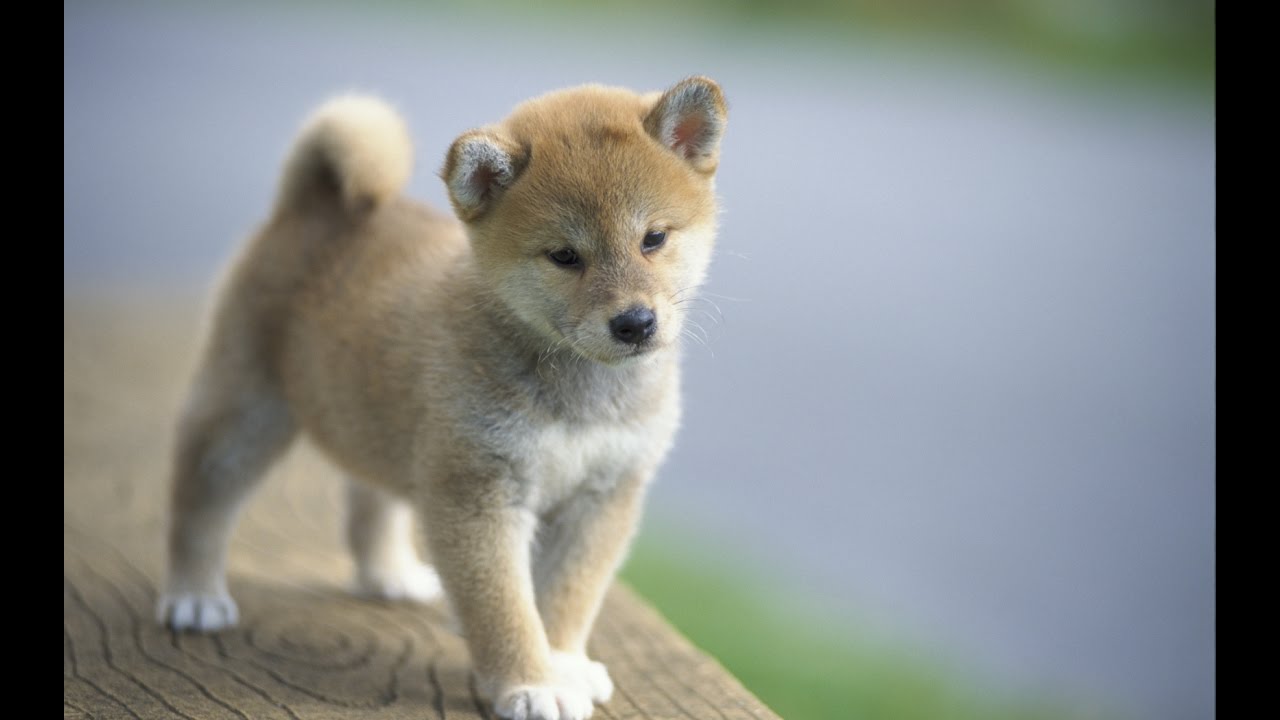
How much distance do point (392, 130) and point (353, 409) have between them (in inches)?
38.1

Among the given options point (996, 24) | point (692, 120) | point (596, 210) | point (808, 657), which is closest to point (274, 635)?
point (596, 210)

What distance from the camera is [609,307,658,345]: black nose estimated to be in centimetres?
292

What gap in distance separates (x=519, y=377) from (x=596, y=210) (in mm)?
477

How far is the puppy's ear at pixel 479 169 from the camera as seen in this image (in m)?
3.00

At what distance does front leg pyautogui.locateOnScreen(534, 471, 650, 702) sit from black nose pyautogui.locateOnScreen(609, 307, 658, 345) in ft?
1.77

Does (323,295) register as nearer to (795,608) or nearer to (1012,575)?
(795,608)

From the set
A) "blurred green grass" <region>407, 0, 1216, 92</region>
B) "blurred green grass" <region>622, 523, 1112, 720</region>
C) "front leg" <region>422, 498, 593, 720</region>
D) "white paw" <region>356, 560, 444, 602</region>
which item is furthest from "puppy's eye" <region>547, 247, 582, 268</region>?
"blurred green grass" <region>407, 0, 1216, 92</region>

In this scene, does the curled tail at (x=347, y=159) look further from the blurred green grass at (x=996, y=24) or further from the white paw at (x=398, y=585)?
the blurred green grass at (x=996, y=24)

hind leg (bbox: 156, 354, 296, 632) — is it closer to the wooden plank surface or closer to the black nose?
the wooden plank surface

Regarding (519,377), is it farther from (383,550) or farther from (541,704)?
(383,550)

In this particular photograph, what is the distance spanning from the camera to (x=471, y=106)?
13.4 meters

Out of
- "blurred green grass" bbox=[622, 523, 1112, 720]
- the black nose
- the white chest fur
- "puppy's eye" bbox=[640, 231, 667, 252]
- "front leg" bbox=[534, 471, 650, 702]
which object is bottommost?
"blurred green grass" bbox=[622, 523, 1112, 720]

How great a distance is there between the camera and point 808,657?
534cm

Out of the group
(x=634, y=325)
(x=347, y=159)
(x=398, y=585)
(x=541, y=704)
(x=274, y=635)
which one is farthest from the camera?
(x=398, y=585)
